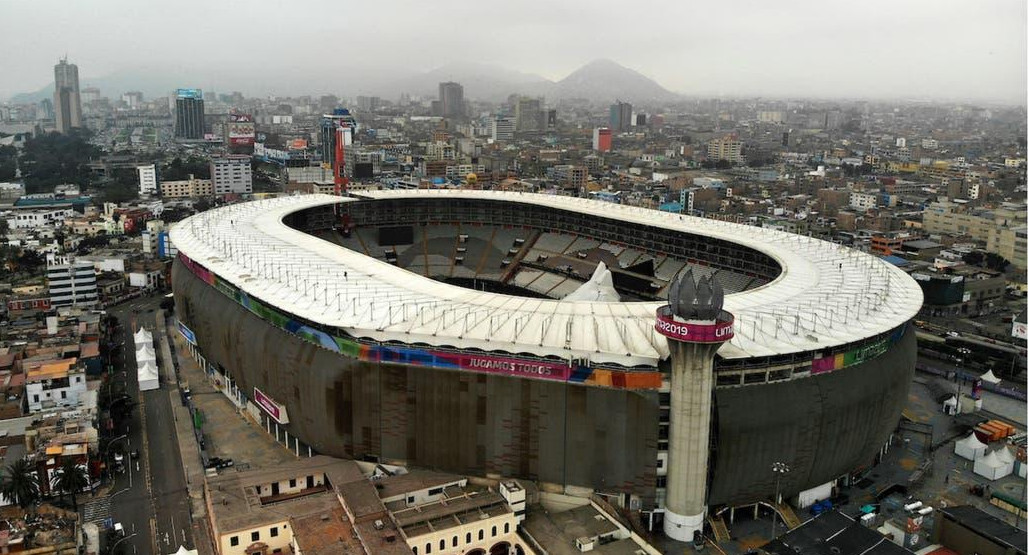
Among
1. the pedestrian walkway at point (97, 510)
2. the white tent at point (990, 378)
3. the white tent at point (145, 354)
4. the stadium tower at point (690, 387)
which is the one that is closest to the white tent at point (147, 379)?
the white tent at point (145, 354)

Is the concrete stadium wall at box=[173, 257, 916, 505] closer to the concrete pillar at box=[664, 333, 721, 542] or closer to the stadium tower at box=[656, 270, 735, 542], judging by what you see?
the concrete pillar at box=[664, 333, 721, 542]

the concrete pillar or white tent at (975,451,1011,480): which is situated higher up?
the concrete pillar

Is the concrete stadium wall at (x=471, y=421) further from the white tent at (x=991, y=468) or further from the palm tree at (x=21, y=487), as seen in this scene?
the white tent at (x=991, y=468)

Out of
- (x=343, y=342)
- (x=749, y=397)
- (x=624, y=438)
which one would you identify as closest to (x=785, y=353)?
(x=749, y=397)

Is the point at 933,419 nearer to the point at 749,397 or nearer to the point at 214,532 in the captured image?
the point at 749,397

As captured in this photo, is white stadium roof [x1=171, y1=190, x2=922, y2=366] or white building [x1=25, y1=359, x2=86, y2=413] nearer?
white stadium roof [x1=171, y1=190, x2=922, y2=366]

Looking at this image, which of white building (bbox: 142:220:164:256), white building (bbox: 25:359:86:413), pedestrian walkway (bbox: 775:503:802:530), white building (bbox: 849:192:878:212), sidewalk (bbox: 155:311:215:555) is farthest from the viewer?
white building (bbox: 849:192:878:212)

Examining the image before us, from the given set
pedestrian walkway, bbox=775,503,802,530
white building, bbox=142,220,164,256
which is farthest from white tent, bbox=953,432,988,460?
white building, bbox=142,220,164,256

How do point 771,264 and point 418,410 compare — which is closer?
point 418,410
